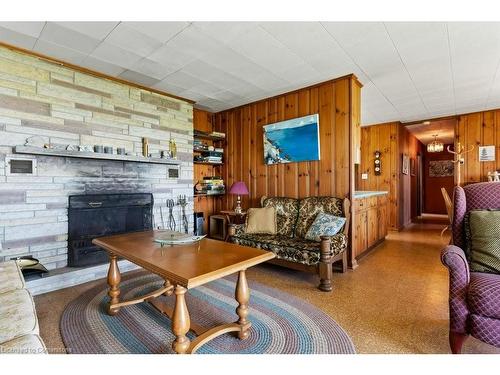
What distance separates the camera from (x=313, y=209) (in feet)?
10.8

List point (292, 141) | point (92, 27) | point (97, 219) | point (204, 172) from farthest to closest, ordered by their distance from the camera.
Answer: point (204, 172)
point (292, 141)
point (97, 219)
point (92, 27)

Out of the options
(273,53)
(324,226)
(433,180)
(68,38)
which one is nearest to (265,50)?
(273,53)

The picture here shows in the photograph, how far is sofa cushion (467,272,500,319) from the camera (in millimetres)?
1350

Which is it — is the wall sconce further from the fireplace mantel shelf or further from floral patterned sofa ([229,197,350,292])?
the fireplace mantel shelf

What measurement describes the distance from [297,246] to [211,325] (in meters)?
1.26

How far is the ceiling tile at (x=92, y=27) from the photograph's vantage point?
2145 millimetres

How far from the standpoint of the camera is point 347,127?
321 cm

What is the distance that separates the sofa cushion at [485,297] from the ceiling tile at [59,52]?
3.76 m

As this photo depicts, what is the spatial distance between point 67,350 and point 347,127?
335 cm

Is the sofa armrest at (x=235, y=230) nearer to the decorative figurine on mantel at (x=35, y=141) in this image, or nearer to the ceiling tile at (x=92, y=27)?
the decorative figurine on mantel at (x=35, y=141)

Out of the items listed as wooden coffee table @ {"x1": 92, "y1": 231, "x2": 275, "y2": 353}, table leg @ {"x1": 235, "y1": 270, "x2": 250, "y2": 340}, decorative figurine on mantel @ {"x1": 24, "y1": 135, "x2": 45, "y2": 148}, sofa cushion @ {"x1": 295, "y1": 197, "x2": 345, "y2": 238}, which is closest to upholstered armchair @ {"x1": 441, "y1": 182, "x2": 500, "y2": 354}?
wooden coffee table @ {"x1": 92, "y1": 231, "x2": 275, "y2": 353}

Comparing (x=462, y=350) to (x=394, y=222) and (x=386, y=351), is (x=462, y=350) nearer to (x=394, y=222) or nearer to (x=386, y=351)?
(x=386, y=351)

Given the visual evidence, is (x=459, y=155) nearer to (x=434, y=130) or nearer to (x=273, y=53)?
(x=434, y=130)

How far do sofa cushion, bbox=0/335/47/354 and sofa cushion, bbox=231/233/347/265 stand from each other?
2.20 m
